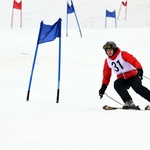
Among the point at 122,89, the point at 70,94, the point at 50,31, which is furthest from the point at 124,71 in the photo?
the point at 70,94

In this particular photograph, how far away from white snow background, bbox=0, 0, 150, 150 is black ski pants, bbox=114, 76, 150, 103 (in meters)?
0.47

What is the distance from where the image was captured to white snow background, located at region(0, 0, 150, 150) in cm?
336

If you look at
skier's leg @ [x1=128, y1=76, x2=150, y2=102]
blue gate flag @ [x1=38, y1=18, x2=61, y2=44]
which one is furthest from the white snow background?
blue gate flag @ [x1=38, y1=18, x2=61, y2=44]

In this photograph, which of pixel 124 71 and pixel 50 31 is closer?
pixel 124 71

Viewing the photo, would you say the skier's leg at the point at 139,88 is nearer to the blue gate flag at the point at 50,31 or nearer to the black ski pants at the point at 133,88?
the black ski pants at the point at 133,88

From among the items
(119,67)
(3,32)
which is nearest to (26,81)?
(119,67)

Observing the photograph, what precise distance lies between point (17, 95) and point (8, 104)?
0.94 m

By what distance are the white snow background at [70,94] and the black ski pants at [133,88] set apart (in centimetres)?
47

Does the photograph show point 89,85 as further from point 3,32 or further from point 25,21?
point 25,21

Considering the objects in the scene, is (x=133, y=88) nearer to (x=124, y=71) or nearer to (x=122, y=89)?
(x=122, y=89)

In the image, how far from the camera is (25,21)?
2661 cm

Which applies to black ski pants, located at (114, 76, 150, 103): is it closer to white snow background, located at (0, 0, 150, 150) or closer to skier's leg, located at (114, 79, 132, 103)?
skier's leg, located at (114, 79, 132, 103)

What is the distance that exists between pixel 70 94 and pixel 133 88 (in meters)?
2.78

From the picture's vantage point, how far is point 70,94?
26.7ft
